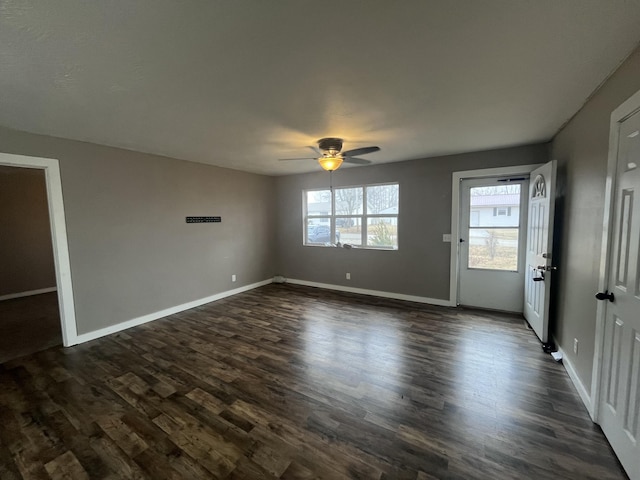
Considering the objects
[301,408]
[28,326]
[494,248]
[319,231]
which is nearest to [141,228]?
[28,326]

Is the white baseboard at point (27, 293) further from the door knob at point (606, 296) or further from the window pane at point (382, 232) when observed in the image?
the door knob at point (606, 296)

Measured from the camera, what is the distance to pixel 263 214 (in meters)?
5.86

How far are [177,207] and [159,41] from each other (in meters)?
3.19

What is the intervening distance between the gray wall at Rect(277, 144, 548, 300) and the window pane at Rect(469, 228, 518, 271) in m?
0.38

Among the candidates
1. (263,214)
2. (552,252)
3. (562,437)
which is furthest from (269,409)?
(263,214)

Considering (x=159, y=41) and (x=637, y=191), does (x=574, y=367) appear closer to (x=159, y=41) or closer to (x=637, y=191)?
(x=637, y=191)

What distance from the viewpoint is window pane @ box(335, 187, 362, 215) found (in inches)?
204

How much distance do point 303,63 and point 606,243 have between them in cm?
225

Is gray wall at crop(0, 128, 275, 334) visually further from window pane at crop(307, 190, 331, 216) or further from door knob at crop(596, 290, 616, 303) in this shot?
door knob at crop(596, 290, 616, 303)

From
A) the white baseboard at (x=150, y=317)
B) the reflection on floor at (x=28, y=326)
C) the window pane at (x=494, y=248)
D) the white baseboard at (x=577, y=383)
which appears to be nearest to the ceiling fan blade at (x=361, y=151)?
the window pane at (x=494, y=248)

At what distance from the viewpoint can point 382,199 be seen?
194 inches

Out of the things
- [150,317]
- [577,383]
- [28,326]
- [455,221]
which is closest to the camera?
[577,383]

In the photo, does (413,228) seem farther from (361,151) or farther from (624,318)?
(624,318)

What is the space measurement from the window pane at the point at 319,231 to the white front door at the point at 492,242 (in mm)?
2450
